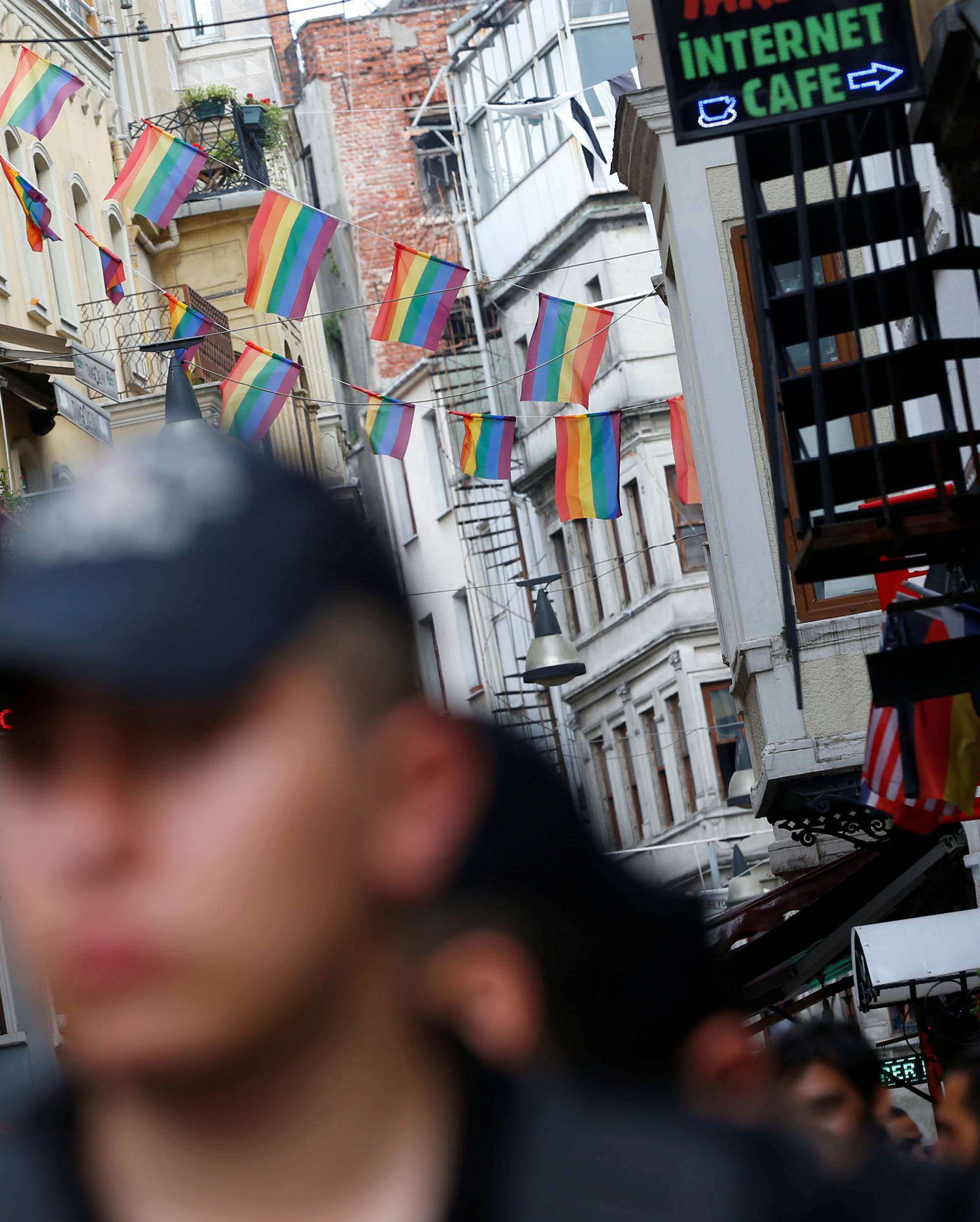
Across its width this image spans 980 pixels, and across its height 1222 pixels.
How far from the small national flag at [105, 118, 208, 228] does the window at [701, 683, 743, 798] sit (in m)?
21.3

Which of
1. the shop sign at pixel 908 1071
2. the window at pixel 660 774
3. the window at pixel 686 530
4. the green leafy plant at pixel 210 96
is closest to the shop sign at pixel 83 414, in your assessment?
the shop sign at pixel 908 1071

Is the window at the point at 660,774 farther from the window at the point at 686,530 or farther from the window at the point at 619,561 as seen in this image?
the window at the point at 686,530

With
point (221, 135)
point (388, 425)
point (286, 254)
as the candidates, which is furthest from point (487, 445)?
point (221, 135)

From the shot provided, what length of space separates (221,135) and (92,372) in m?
13.2

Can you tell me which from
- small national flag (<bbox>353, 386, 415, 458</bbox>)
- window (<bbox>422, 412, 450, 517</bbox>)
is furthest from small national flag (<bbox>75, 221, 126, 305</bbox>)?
window (<bbox>422, 412, 450, 517</bbox>)

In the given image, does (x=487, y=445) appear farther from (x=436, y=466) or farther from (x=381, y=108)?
(x=381, y=108)

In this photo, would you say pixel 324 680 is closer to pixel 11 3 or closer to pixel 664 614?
pixel 11 3

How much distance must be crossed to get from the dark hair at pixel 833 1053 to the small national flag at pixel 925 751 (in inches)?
223

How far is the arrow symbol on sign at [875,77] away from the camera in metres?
6.26

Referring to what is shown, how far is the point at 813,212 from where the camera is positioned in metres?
6.90

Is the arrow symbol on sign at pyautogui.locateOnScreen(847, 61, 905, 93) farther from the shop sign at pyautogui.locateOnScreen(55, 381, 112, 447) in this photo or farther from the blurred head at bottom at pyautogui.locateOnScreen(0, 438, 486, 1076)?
the shop sign at pyautogui.locateOnScreen(55, 381, 112, 447)

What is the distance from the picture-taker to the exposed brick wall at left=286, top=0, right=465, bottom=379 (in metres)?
45.5

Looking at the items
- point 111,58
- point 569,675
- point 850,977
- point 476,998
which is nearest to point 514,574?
point 111,58

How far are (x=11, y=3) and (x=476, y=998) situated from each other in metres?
23.5
